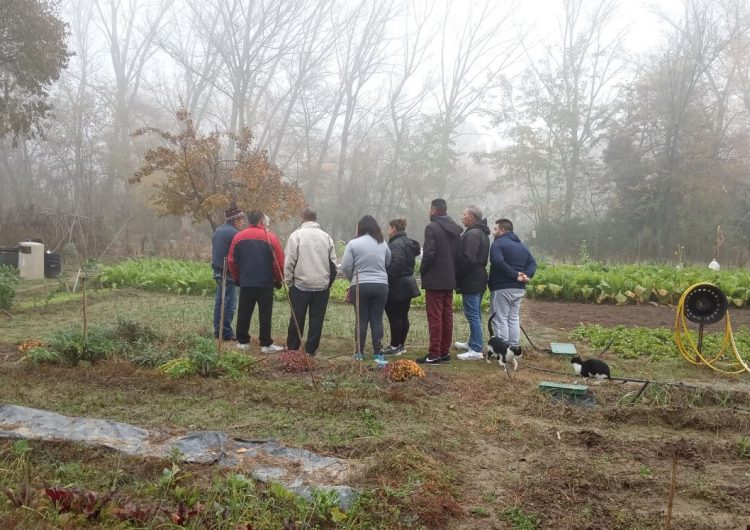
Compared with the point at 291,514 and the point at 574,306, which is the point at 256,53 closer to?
the point at 574,306

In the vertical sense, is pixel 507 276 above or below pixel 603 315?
above

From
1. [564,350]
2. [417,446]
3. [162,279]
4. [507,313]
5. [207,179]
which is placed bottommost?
[417,446]

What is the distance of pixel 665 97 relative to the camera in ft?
81.3

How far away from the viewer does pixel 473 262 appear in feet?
21.5

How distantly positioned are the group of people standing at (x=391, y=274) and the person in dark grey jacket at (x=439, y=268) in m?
0.01

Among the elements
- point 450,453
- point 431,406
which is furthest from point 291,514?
point 431,406

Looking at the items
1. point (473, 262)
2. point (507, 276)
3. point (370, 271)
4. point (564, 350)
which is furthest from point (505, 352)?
point (370, 271)

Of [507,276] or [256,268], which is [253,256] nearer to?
[256,268]

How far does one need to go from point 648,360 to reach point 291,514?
5571 millimetres

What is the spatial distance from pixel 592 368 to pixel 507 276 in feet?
4.69

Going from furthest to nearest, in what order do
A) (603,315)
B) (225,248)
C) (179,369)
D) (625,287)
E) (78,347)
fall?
(625,287), (603,315), (225,248), (78,347), (179,369)

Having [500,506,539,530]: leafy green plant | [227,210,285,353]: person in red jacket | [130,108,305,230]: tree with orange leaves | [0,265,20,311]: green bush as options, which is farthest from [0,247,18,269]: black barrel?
[500,506,539,530]: leafy green plant

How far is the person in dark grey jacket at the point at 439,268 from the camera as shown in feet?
21.0

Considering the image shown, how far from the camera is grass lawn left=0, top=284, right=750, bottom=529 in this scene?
2.93m
